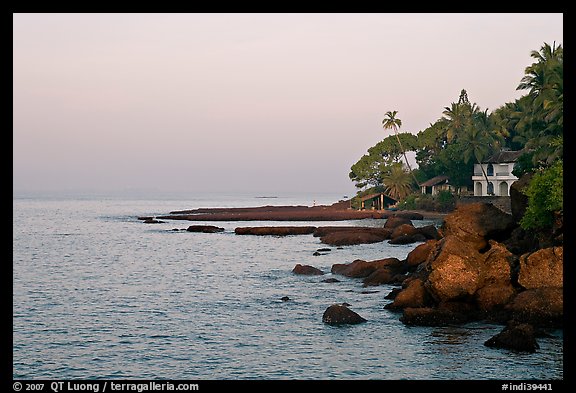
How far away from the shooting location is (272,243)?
6231cm

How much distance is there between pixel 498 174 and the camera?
3300 inches

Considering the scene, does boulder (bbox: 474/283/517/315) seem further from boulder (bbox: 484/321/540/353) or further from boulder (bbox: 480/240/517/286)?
boulder (bbox: 484/321/540/353)

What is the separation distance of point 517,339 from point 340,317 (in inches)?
275

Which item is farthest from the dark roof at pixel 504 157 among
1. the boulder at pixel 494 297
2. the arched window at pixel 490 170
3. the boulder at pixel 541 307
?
the boulder at pixel 541 307

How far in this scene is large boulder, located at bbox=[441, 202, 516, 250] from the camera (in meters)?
31.1

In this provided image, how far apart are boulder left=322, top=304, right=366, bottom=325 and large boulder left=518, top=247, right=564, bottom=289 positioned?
22.6 ft

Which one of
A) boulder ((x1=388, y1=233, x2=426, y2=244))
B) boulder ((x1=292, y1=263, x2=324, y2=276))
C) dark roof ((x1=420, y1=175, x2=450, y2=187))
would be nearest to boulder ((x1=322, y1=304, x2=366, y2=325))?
A: boulder ((x1=292, y1=263, x2=324, y2=276))

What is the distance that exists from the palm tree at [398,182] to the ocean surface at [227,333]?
61.4m

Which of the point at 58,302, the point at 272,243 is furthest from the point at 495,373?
the point at 272,243

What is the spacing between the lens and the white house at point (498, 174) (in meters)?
81.6

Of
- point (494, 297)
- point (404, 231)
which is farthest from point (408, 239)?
point (494, 297)

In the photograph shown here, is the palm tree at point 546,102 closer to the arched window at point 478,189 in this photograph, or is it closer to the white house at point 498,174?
the white house at point 498,174
